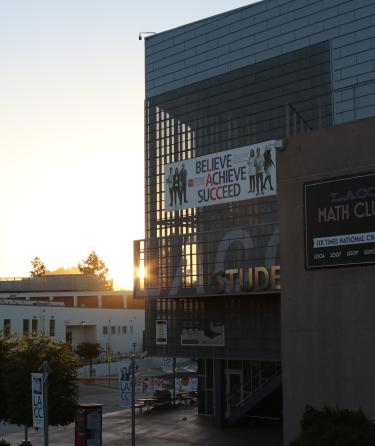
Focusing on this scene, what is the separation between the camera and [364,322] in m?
18.4

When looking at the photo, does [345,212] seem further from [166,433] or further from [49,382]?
[166,433]

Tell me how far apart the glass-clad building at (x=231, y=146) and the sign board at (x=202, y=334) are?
55 mm

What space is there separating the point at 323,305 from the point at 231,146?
65.1ft

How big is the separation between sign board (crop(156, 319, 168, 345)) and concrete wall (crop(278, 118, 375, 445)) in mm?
20580

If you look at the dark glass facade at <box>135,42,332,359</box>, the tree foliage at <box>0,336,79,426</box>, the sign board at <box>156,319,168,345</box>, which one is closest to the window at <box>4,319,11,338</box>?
the sign board at <box>156,319,168,345</box>

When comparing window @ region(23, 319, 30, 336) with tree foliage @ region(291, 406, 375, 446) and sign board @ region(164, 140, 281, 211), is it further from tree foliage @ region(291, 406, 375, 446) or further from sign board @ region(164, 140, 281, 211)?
tree foliage @ region(291, 406, 375, 446)

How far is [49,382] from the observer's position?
96.3 ft

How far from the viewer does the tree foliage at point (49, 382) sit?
2933cm

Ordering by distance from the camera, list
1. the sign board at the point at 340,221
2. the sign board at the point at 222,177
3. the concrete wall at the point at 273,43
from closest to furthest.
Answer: the sign board at the point at 340,221
the concrete wall at the point at 273,43
the sign board at the point at 222,177

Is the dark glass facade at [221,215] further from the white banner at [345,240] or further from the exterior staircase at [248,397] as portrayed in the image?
the white banner at [345,240]

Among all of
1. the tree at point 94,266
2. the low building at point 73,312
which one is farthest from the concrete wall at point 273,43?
the tree at point 94,266

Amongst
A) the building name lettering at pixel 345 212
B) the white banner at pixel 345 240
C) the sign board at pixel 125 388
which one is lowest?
the sign board at pixel 125 388

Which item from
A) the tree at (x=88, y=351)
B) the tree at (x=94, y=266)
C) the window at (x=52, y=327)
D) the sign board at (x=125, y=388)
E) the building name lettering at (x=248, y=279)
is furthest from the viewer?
the tree at (x=94, y=266)

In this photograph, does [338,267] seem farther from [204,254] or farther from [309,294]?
[204,254]
